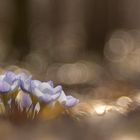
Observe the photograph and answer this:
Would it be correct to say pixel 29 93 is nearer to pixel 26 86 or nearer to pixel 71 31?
pixel 26 86

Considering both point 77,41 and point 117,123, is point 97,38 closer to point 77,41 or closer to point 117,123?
point 77,41

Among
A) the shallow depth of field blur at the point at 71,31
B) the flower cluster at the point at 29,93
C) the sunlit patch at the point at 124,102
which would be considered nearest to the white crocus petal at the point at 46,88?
the flower cluster at the point at 29,93

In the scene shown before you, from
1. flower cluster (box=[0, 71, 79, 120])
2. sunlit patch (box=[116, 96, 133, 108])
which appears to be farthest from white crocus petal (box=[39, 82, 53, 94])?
sunlit patch (box=[116, 96, 133, 108])

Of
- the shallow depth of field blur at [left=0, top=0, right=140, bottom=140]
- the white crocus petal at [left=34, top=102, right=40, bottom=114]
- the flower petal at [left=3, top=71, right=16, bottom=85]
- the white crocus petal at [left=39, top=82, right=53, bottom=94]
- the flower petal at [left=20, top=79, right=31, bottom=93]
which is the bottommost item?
the white crocus petal at [left=34, top=102, right=40, bottom=114]

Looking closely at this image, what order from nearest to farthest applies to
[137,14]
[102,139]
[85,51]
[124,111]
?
[102,139] → [124,111] → [137,14] → [85,51]

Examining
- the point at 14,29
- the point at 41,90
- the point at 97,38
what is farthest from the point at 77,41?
the point at 41,90

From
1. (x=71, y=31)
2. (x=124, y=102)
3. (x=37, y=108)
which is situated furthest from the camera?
(x=71, y=31)

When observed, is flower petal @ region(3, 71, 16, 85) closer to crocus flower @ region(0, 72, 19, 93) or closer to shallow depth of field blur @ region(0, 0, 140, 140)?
crocus flower @ region(0, 72, 19, 93)

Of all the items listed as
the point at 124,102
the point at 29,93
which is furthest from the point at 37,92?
the point at 124,102
